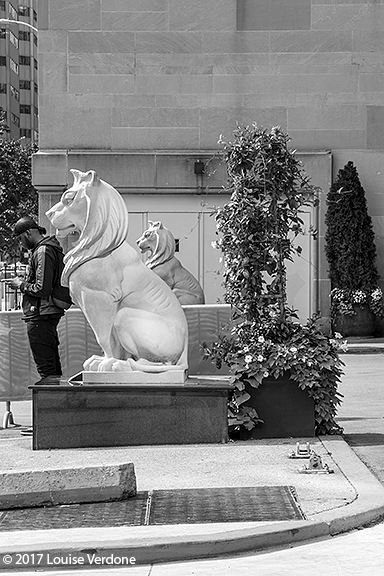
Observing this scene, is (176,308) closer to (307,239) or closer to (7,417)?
(7,417)

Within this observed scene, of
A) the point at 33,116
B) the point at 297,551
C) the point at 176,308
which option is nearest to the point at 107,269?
the point at 176,308

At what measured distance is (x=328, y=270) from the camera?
73.7 feet

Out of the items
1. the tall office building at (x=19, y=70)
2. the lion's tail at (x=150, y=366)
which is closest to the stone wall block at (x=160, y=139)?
the lion's tail at (x=150, y=366)

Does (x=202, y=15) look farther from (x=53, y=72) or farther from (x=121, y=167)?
(x=121, y=167)

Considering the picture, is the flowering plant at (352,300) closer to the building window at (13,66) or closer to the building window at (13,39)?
the building window at (13,39)

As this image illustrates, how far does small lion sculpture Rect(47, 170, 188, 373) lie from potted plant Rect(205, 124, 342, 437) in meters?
0.46

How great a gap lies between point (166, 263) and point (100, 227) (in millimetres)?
6134

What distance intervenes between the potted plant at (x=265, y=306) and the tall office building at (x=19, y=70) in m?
119

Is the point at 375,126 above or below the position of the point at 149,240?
above

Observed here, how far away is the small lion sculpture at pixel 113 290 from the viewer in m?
9.74

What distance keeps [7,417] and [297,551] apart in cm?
590

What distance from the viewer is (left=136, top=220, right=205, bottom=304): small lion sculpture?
15.8 meters

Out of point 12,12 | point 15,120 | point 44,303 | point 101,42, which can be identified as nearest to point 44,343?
point 44,303

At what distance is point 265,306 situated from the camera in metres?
10.1
